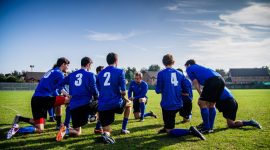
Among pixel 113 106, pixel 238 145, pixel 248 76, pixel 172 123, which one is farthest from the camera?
pixel 248 76

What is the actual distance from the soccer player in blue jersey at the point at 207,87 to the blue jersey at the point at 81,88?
3.00 m

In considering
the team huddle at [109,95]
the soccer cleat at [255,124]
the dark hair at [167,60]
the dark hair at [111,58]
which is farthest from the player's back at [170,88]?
the soccer cleat at [255,124]

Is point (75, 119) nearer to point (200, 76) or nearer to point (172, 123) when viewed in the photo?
point (172, 123)

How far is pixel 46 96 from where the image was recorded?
291 inches

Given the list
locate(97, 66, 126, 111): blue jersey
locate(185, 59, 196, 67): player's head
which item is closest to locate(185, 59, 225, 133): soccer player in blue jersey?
locate(185, 59, 196, 67): player's head

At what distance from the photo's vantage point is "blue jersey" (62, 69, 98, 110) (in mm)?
7062

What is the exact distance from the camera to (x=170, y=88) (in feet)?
22.9

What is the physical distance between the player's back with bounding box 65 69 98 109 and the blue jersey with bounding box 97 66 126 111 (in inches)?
20.2

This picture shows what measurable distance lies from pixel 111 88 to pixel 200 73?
279cm

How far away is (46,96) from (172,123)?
3910 mm

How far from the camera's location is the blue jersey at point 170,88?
692cm

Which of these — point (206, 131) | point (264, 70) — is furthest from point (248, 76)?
point (206, 131)

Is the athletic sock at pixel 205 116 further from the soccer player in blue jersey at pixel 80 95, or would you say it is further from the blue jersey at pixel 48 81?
the blue jersey at pixel 48 81

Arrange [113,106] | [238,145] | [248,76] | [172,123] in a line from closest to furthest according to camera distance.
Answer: [238,145], [113,106], [172,123], [248,76]
